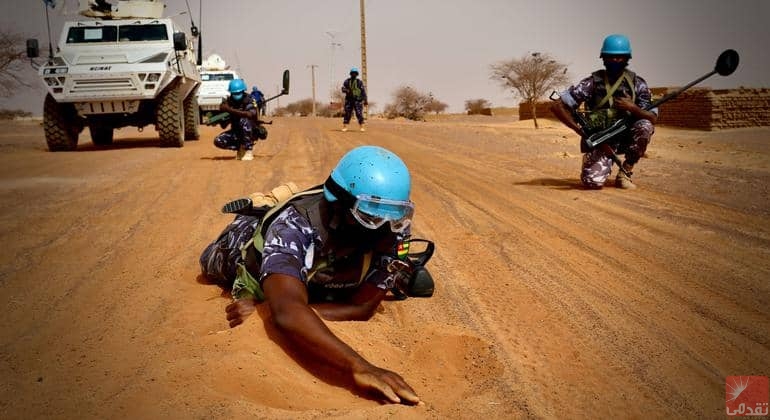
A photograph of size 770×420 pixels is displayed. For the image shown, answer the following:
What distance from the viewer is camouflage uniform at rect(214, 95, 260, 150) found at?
33.8ft

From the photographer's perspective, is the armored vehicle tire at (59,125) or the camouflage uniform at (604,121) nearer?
the camouflage uniform at (604,121)

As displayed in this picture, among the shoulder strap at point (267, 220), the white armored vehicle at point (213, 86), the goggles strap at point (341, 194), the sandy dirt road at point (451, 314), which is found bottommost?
the sandy dirt road at point (451, 314)

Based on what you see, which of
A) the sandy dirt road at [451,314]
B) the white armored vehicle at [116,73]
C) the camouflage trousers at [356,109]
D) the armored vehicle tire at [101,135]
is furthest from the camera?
the camouflage trousers at [356,109]

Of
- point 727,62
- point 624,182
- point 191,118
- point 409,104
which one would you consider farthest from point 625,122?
point 409,104

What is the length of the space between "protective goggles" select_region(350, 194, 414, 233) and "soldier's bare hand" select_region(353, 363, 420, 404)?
68cm

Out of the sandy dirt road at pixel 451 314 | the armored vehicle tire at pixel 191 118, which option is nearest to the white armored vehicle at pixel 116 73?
the armored vehicle tire at pixel 191 118

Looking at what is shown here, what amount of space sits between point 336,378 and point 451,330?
0.89 m

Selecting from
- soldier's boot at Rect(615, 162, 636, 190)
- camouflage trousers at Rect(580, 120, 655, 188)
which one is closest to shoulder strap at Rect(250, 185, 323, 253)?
camouflage trousers at Rect(580, 120, 655, 188)

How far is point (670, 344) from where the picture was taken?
9.79 ft

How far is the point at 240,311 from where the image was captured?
9.70ft

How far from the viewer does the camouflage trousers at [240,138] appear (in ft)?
33.8

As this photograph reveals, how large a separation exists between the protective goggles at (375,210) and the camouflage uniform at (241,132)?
8027 mm

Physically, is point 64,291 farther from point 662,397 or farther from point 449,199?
point 449,199

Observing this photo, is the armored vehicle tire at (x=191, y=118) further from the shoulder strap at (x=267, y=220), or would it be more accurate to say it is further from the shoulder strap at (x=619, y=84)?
the shoulder strap at (x=267, y=220)
